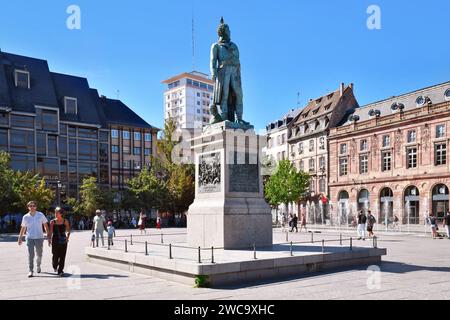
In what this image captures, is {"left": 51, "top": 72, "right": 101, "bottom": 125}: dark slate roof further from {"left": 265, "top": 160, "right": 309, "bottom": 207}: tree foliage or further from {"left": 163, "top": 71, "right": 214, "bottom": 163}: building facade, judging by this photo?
{"left": 163, "top": 71, "right": 214, "bottom": 163}: building facade

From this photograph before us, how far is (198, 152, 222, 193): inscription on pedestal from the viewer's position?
13.4 meters

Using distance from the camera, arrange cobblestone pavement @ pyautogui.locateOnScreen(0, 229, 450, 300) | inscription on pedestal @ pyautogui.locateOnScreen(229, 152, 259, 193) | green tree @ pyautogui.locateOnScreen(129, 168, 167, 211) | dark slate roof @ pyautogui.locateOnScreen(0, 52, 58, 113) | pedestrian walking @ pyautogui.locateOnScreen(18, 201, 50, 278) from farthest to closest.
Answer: dark slate roof @ pyautogui.locateOnScreen(0, 52, 58, 113) → green tree @ pyautogui.locateOnScreen(129, 168, 167, 211) → inscription on pedestal @ pyautogui.locateOnScreen(229, 152, 259, 193) → pedestrian walking @ pyautogui.locateOnScreen(18, 201, 50, 278) → cobblestone pavement @ pyautogui.locateOnScreen(0, 229, 450, 300)

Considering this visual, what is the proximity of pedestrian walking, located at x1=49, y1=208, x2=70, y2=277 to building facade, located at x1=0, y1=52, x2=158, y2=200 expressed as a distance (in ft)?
132

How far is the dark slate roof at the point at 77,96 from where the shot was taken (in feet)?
205

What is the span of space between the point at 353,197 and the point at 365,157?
5697 millimetres

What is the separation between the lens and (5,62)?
Answer: 57.4 meters

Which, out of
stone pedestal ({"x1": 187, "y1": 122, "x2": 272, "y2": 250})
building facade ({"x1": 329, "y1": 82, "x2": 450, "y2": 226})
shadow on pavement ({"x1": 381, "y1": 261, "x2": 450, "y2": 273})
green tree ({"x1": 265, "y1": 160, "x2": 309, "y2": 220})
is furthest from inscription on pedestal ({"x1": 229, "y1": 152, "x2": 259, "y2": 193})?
green tree ({"x1": 265, "y1": 160, "x2": 309, "y2": 220})

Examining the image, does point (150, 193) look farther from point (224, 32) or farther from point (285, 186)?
point (224, 32)

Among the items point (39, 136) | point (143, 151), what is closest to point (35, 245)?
point (39, 136)

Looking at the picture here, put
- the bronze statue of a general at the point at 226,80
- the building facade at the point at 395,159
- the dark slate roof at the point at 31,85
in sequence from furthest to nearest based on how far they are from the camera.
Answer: the dark slate roof at the point at 31,85 → the building facade at the point at 395,159 → the bronze statue of a general at the point at 226,80

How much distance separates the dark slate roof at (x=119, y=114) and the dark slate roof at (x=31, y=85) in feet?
37.8

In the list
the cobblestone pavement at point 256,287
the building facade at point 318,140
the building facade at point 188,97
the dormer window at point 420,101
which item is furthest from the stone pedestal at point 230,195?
the building facade at point 188,97

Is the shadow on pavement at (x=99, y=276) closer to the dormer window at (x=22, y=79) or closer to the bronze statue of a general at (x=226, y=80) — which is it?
the bronze statue of a general at (x=226, y=80)
